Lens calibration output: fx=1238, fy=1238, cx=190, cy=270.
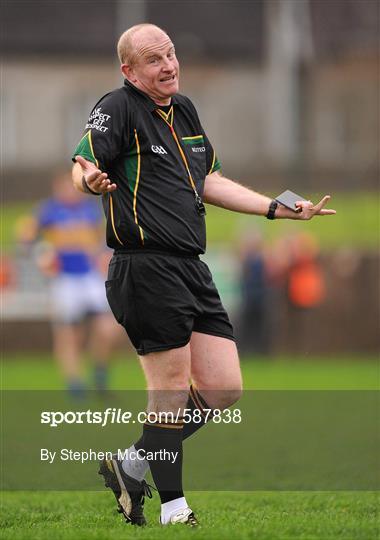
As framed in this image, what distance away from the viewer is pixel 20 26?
1399 inches

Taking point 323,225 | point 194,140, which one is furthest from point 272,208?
point 323,225

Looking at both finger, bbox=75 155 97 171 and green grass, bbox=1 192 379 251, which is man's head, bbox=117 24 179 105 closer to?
finger, bbox=75 155 97 171

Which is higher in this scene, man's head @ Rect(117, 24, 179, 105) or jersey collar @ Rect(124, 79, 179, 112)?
man's head @ Rect(117, 24, 179, 105)

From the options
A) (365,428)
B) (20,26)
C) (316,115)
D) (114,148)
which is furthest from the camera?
(20,26)

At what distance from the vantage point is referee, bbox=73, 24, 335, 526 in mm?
5625

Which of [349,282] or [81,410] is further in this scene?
[349,282]

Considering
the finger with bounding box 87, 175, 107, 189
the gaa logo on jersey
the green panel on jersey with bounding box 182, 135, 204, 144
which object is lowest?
the finger with bounding box 87, 175, 107, 189

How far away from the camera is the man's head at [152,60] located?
18.6 ft

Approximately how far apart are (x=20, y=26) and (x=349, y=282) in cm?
1893

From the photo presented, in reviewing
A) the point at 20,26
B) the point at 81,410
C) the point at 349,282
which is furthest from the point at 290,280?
the point at 20,26

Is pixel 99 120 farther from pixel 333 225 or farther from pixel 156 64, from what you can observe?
pixel 333 225

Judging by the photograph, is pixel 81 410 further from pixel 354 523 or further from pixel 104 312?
pixel 354 523

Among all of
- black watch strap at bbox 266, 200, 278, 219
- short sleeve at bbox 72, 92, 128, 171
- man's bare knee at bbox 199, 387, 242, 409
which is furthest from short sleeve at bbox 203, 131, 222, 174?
man's bare knee at bbox 199, 387, 242, 409

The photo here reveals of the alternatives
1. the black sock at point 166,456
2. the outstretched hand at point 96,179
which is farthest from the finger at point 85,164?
the black sock at point 166,456
